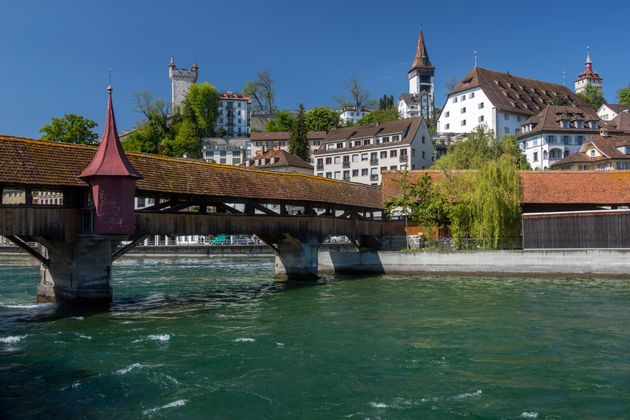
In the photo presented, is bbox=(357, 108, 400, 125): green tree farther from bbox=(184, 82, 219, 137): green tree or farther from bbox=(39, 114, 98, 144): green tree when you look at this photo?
bbox=(39, 114, 98, 144): green tree

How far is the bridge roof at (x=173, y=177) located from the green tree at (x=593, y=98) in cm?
7173

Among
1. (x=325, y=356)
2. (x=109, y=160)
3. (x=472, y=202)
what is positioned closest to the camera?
(x=325, y=356)

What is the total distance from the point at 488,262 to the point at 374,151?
35.2m

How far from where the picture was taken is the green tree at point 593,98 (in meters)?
90.7

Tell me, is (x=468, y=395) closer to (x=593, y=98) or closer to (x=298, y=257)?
(x=298, y=257)

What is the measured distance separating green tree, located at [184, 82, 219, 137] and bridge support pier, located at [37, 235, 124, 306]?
7635 centimetres

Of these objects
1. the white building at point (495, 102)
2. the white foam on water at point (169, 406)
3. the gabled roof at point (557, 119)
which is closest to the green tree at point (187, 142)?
the white building at point (495, 102)

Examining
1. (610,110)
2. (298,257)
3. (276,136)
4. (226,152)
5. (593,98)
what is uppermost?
(593,98)

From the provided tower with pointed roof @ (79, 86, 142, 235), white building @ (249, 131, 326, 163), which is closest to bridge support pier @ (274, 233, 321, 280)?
tower with pointed roof @ (79, 86, 142, 235)

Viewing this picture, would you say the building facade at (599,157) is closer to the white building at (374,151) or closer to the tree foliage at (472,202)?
the white building at (374,151)

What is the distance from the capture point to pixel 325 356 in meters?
12.6

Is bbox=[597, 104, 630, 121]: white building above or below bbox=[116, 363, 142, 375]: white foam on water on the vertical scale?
above

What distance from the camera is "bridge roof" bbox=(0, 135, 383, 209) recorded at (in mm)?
18047

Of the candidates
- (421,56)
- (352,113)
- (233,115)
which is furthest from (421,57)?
(233,115)
